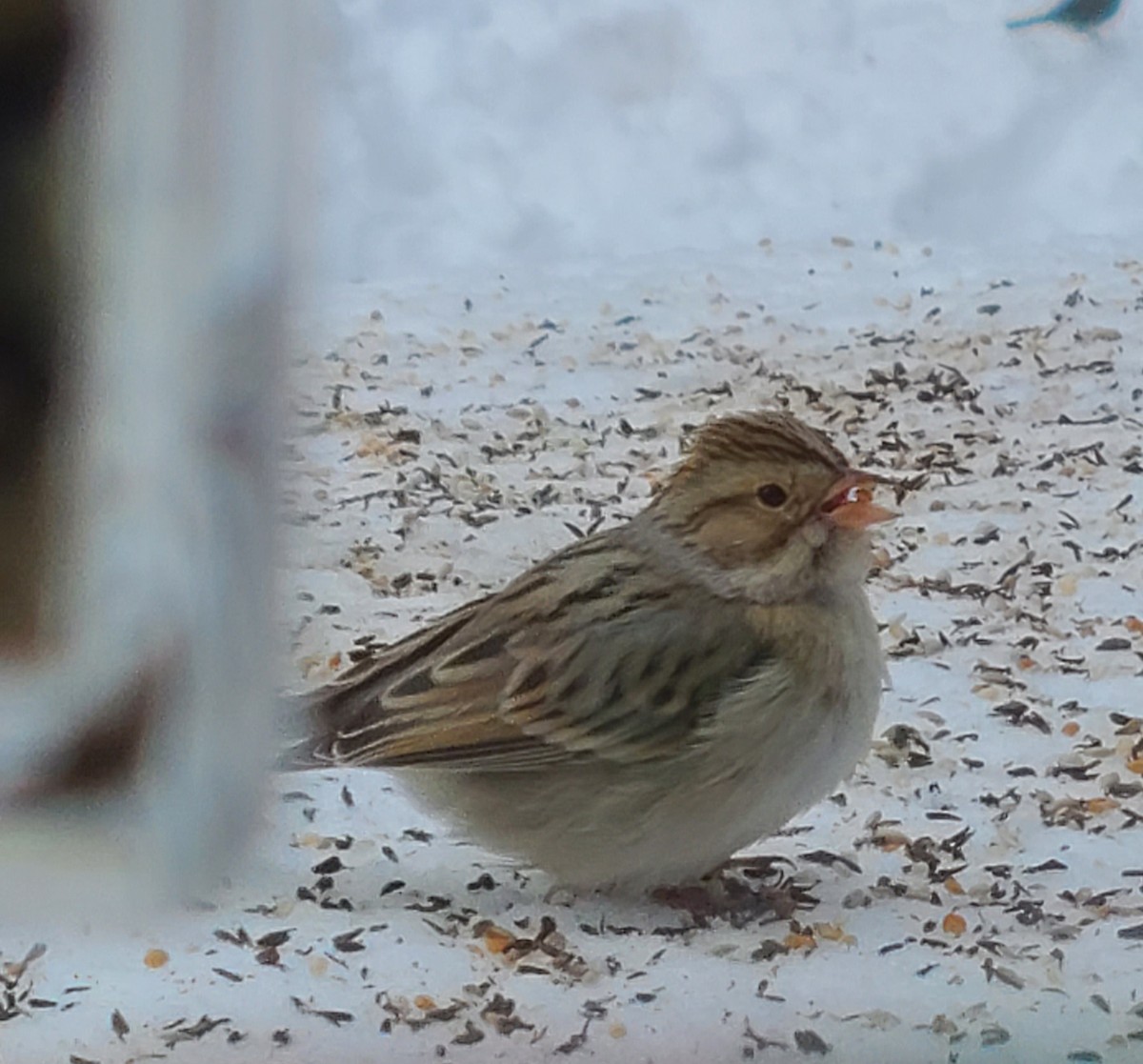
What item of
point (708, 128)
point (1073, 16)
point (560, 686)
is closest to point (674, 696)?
point (560, 686)

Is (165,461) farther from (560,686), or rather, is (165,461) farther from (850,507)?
(850,507)

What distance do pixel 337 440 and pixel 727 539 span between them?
763mm

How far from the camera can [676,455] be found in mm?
2316

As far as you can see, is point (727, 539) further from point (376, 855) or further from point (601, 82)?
point (601, 82)

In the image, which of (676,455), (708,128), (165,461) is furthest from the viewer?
(708,128)

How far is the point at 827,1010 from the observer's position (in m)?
1.45

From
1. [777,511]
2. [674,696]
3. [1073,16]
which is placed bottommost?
[674,696]

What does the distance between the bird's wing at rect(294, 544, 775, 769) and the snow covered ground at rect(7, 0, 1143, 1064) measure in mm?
103

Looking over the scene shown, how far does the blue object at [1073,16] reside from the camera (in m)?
2.51

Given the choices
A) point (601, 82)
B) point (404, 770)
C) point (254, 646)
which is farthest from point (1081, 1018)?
point (601, 82)

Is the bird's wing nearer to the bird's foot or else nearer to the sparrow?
the sparrow

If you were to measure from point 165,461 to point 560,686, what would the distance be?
32 centimetres

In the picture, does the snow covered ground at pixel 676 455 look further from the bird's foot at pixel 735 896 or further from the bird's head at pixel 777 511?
the bird's head at pixel 777 511

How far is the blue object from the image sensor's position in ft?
8.23
